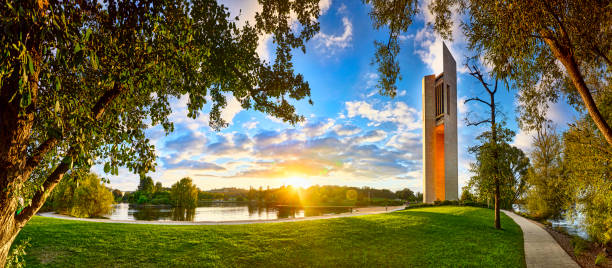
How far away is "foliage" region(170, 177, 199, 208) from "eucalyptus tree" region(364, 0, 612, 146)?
42.4 meters

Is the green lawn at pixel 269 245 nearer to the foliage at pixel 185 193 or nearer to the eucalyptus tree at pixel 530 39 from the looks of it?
the eucalyptus tree at pixel 530 39

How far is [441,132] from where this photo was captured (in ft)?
108

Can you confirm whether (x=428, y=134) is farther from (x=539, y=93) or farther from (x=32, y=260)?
(x=32, y=260)

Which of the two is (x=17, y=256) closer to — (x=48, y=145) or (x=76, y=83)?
(x=48, y=145)

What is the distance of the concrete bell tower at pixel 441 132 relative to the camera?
3027 centimetres

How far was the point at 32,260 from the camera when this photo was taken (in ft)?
24.1

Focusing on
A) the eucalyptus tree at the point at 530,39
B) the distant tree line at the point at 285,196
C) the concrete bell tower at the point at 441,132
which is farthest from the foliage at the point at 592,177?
the distant tree line at the point at 285,196

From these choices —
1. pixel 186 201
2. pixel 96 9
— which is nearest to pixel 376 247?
pixel 96 9

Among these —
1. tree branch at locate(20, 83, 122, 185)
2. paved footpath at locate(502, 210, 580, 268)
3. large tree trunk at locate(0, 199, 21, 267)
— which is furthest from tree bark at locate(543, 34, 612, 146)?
large tree trunk at locate(0, 199, 21, 267)

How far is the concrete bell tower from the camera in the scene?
99.3 ft

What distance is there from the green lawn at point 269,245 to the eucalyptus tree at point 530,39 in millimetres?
4711

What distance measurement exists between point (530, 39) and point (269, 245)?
8183mm

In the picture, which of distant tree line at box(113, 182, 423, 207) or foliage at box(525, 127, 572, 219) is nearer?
foliage at box(525, 127, 572, 219)

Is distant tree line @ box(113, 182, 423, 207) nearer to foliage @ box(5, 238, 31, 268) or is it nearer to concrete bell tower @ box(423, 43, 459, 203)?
concrete bell tower @ box(423, 43, 459, 203)
